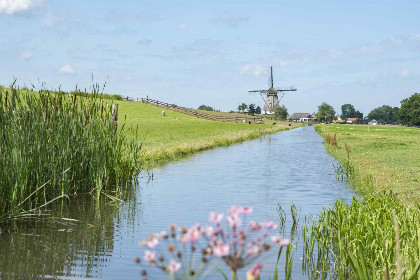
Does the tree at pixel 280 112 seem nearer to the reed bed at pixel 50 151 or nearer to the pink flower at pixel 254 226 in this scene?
the reed bed at pixel 50 151

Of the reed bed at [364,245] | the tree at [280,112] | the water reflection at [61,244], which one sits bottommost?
the water reflection at [61,244]

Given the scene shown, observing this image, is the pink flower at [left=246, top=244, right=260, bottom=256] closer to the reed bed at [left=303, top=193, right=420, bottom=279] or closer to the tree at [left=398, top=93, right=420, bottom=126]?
the reed bed at [left=303, top=193, right=420, bottom=279]

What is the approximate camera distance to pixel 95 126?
14047 mm

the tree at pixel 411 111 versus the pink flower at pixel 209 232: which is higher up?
the tree at pixel 411 111

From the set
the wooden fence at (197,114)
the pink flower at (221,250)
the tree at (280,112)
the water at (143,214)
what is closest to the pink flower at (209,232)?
the pink flower at (221,250)

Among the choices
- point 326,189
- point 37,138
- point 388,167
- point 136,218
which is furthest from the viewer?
point 388,167

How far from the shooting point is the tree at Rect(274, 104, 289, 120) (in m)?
153

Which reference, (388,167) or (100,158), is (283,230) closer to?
(100,158)

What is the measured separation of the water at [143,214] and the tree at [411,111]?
148904mm

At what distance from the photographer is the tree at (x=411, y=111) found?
161250mm

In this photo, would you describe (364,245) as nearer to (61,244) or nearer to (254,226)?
(61,244)

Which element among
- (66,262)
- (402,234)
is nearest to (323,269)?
(402,234)

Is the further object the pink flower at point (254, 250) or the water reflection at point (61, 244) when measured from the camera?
the water reflection at point (61, 244)

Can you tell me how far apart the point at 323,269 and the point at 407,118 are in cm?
17376
